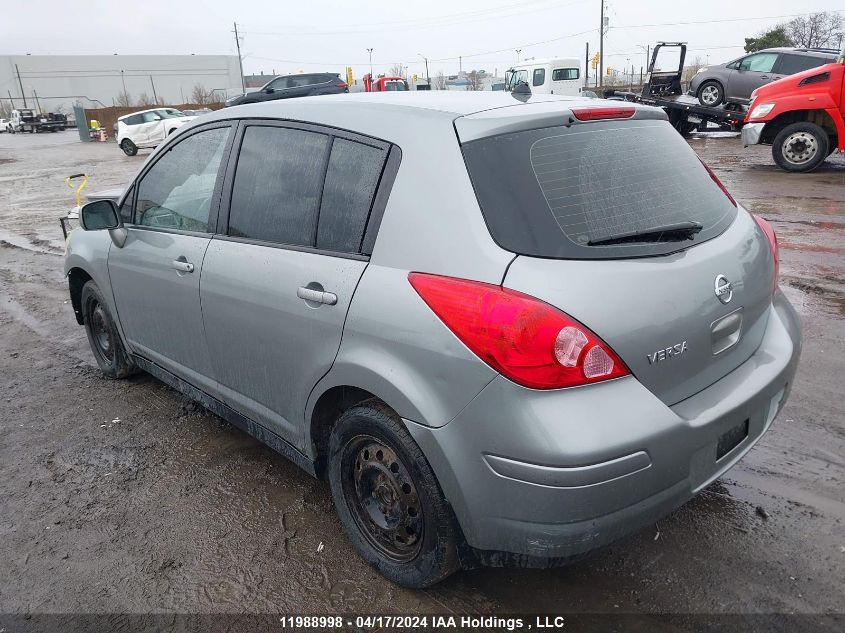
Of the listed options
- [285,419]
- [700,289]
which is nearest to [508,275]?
[700,289]

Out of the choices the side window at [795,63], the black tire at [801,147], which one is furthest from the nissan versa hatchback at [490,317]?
the side window at [795,63]

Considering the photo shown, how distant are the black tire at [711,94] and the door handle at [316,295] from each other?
18.0m

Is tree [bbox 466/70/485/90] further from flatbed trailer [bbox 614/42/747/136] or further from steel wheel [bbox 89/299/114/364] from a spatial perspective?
Result: steel wheel [bbox 89/299/114/364]

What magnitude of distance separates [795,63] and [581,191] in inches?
688

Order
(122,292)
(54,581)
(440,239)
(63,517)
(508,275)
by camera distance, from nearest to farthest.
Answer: (508,275), (440,239), (54,581), (63,517), (122,292)

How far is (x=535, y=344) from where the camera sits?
6.26ft

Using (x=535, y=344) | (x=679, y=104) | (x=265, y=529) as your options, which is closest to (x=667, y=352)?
(x=535, y=344)

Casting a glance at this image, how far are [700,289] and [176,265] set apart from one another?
2.47m

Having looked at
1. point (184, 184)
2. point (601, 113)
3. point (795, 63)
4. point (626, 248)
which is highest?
point (795, 63)

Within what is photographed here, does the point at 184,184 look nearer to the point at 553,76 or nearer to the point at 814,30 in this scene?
the point at 553,76

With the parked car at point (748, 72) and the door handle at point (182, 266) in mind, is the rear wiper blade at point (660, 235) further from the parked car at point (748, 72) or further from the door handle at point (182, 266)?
the parked car at point (748, 72)

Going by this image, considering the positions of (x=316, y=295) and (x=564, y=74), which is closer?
(x=316, y=295)

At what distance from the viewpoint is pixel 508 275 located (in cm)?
197

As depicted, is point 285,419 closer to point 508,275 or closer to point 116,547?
point 116,547
